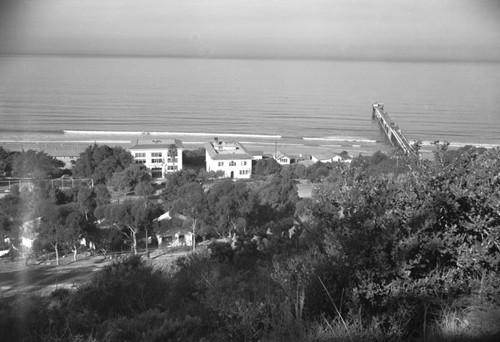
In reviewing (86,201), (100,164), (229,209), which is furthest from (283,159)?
(229,209)

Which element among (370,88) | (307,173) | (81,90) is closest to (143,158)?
(307,173)

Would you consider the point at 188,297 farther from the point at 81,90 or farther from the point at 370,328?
the point at 81,90

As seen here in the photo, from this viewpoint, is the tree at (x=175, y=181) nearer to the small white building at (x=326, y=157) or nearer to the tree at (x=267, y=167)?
the tree at (x=267, y=167)

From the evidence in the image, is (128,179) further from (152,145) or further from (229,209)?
(229,209)

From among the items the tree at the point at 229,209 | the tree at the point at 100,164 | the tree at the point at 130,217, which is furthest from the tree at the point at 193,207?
the tree at the point at 100,164

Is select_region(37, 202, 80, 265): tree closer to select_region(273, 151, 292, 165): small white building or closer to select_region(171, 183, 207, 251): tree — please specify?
select_region(171, 183, 207, 251): tree

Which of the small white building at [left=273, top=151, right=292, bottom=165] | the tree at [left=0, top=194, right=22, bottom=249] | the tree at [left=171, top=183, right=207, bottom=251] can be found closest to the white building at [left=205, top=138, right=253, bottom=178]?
the small white building at [left=273, top=151, right=292, bottom=165]
